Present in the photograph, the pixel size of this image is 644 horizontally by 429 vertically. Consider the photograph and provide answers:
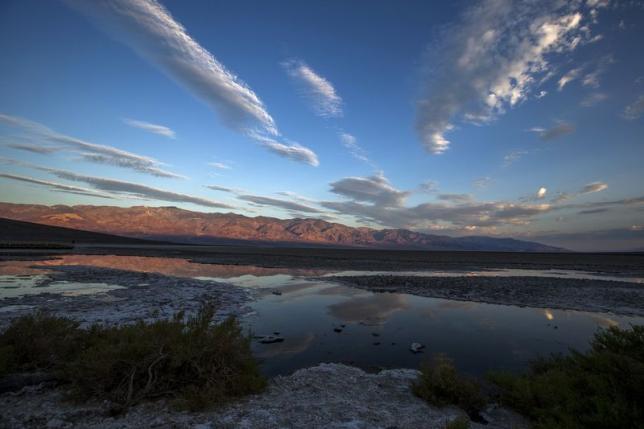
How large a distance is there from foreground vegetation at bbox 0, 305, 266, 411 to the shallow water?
2266 millimetres

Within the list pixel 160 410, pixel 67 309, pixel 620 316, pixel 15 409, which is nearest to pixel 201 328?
pixel 160 410

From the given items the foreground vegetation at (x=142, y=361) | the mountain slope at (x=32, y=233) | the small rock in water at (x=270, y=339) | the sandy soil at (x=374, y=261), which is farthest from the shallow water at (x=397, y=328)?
the mountain slope at (x=32, y=233)

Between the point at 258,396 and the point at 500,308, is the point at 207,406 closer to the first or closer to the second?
the point at 258,396

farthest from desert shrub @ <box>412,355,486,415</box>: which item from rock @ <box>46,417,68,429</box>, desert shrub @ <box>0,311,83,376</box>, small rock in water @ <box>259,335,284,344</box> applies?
desert shrub @ <box>0,311,83,376</box>

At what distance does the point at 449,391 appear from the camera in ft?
21.3

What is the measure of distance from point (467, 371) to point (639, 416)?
15.1ft

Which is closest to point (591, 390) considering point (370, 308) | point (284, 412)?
point (284, 412)

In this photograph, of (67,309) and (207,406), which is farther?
(67,309)

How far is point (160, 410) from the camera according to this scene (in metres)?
5.45

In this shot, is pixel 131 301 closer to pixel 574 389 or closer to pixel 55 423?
pixel 55 423

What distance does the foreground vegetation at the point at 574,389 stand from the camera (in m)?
4.71

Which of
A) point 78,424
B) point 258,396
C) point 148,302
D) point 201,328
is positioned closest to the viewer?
point 78,424

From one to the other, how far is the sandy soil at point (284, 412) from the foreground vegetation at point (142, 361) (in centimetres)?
27

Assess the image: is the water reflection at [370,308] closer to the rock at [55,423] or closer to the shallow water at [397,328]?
the shallow water at [397,328]
